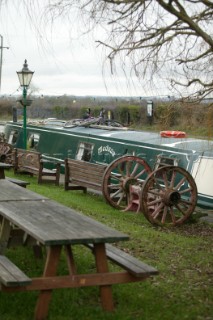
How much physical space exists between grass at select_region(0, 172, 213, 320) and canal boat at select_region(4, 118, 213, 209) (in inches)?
61.3

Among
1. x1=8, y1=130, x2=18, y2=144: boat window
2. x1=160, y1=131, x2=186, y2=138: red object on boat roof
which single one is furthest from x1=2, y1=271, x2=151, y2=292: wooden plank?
x1=8, y1=130, x2=18, y2=144: boat window

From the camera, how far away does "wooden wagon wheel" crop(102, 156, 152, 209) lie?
12.7 m

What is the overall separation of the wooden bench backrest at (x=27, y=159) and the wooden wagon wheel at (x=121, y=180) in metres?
4.08

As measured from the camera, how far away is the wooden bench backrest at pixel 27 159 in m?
17.0

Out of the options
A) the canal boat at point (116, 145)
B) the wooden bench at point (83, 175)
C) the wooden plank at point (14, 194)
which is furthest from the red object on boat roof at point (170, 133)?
the wooden bench at point (83, 175)

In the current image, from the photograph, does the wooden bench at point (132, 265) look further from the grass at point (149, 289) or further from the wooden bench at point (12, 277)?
the wooden bench at point (12, 277)

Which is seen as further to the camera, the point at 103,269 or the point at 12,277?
the point at 103,269

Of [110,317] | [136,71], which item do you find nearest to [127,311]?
[110,317]

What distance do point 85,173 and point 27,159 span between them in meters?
4.06

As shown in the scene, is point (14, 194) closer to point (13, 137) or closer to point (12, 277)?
point (12, 277)

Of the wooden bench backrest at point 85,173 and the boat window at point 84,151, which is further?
the boat window at point 84,151

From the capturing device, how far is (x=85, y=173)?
14.0 meters

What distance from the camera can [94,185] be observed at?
13523mm

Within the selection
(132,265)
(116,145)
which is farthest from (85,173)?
(132,265)
